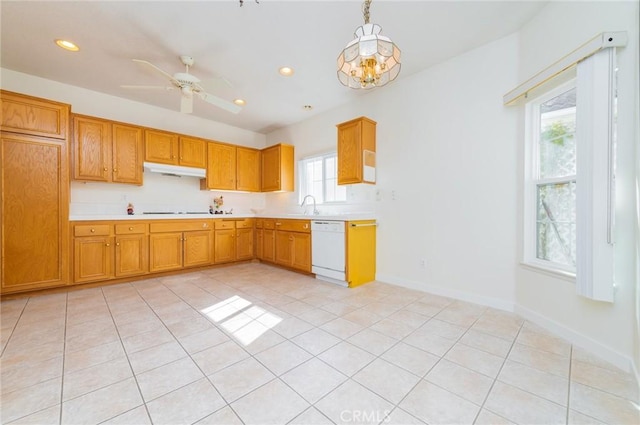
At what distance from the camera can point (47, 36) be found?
8.33 ft

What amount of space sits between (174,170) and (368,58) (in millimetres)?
3629

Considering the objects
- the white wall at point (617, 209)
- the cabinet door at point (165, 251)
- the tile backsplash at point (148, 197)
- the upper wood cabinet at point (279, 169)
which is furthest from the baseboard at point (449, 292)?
the tile backsplash at point (148, 197)

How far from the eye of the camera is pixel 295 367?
63.1 inches

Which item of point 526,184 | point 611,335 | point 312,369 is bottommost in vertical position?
point 312,369

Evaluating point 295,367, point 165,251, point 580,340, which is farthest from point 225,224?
point 580,340

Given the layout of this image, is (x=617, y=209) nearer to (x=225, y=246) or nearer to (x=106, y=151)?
(x=225, y=246)

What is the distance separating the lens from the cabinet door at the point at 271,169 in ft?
16.4

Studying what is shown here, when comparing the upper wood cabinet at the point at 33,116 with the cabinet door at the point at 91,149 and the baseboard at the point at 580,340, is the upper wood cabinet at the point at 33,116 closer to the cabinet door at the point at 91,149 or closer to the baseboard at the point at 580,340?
the cabinet door at the point at 91,149

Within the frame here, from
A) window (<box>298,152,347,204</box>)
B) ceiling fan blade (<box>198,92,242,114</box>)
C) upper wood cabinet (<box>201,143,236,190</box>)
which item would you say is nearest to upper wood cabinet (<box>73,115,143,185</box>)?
upper wood cabinet (<box>201,143,236,190</box>)

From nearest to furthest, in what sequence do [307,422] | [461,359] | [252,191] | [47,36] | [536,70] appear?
[307,422]
[461,359]
[536,70]
[47,36]
[252,191]

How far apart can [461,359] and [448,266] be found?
1.40 m

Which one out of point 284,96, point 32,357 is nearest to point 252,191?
point 284,96

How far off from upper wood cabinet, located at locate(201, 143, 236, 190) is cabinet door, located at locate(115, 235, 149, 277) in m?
1.42

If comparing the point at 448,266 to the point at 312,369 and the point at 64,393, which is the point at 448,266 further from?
the point at 64,393
